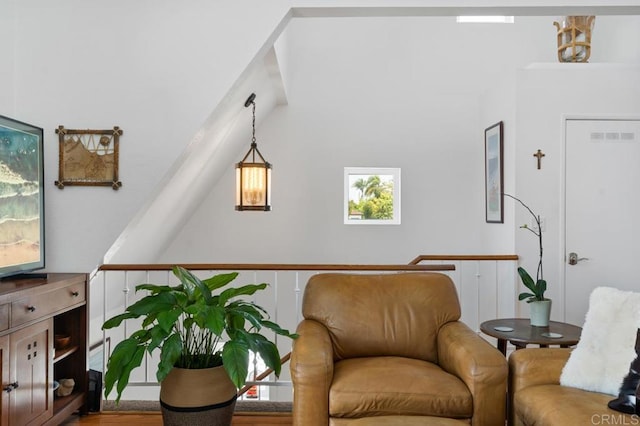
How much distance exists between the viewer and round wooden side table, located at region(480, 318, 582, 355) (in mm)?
2792

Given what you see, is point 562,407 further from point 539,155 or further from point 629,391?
point 539,155

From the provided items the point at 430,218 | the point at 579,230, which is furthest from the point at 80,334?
the point at 579,230

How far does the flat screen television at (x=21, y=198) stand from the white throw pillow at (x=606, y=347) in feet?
9.08

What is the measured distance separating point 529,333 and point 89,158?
2.89m

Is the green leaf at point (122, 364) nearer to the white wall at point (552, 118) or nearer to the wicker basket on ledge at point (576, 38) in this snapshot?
the white wall at point (552, 118)

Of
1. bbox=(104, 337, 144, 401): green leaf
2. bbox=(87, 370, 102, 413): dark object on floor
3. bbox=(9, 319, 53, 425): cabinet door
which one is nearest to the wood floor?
bbox=(87, 370, 102, 413): dark object on floor

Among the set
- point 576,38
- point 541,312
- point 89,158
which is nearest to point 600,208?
point 576,38

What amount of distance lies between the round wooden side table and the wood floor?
140 cm

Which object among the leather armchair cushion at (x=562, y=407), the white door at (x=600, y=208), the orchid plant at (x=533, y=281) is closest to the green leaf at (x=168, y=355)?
the leather armchair cushion at (x=562, y=407)

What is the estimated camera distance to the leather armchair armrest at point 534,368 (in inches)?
87.7

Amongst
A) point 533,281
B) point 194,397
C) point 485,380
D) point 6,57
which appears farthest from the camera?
point 533,281

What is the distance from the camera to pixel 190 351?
99.9 inches

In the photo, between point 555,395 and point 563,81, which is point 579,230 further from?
point 555,395

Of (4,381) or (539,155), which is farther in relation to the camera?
(539,155)
